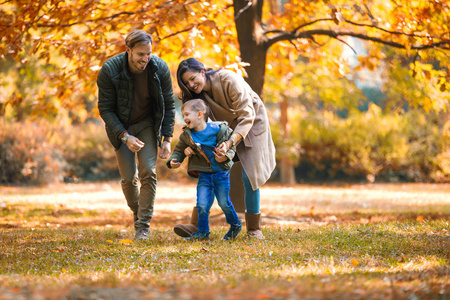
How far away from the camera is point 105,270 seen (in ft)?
12.7

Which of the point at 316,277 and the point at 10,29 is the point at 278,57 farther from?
the point at 316,277

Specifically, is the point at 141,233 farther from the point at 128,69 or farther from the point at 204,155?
the point at 128,69

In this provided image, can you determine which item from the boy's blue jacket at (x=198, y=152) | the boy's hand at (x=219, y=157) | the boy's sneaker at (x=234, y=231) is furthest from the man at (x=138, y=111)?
the boy's sneaker at (x=234, y=231)

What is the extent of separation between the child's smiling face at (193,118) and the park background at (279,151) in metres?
1.18

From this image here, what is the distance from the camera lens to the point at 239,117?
16.1 ft

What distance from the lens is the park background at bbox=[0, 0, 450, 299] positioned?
12.8 feet

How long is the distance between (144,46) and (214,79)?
29.9 inches

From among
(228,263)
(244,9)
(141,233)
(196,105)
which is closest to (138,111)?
(196,105)

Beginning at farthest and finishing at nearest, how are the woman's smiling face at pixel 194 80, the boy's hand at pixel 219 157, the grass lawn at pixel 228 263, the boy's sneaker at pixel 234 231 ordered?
the boy's sneaker at pixel 234 231
the woman's smiling face at pixel 194 80
the boy's hand at pixel 219 157
the grass lawn at pixel 228 263

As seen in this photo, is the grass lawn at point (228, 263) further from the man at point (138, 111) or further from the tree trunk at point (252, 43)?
the tree trunk at point (252, 43)


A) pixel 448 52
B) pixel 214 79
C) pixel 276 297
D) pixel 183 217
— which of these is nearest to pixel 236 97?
pixel 214 79

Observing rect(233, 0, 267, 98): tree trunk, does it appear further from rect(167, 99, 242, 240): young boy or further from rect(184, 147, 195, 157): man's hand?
rect(184, 147, 195, 157): man's hand

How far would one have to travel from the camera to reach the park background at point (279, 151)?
3.89 m

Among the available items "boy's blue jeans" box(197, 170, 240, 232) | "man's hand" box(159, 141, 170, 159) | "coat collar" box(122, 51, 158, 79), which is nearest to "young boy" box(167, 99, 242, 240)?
"boy's blue jeans" box(197, 170, 240, 232)
